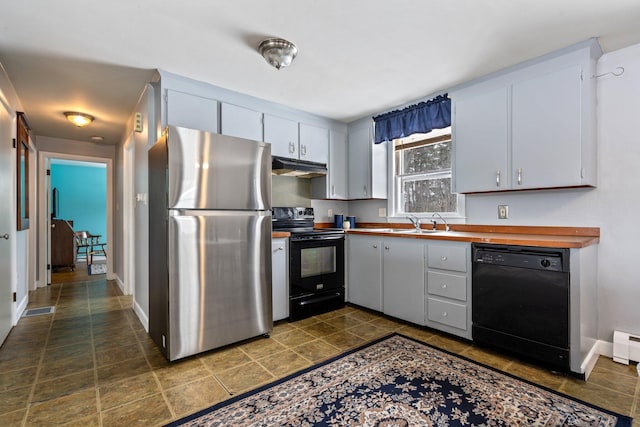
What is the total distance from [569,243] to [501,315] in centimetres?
70

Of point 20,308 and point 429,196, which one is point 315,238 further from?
point 20,308

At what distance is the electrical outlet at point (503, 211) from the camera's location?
2.87 meters

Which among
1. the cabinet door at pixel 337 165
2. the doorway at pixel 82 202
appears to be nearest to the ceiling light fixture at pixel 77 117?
the cabinet door at pixel 337 165

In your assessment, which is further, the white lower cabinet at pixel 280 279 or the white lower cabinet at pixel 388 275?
the white lower cabinet at pixel 280 279

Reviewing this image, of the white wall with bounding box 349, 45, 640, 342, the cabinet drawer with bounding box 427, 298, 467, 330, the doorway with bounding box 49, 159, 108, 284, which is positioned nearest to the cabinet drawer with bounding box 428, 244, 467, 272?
the cabinet drawer with bounding box 427, 298, 467, 330

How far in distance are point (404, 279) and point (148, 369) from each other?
222cm

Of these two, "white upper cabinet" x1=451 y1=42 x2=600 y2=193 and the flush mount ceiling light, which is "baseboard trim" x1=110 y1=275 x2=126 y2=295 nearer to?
the flush mount ceiling light

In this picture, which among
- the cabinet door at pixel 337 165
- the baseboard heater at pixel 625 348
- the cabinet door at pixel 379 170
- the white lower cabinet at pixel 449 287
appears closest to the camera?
the baseboard heater at pixel 625 348

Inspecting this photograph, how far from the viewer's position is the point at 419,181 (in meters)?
3.73

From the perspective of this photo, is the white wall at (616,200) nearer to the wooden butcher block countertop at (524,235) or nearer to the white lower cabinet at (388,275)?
the wooden butcher block countertop at (524,235)

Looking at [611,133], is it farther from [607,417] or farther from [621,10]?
[607,417]

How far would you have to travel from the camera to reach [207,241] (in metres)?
2.37

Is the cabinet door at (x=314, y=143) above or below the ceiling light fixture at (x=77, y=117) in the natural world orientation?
below

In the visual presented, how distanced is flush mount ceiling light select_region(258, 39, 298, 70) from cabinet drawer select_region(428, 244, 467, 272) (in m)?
1.95
